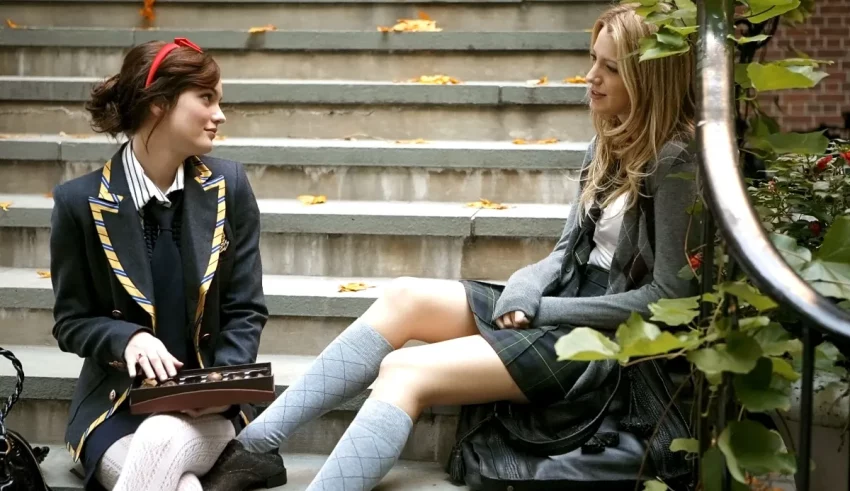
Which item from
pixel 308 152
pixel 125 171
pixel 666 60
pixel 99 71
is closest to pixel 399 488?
pixel 125 171

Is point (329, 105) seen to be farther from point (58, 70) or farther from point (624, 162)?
point (624, 162)

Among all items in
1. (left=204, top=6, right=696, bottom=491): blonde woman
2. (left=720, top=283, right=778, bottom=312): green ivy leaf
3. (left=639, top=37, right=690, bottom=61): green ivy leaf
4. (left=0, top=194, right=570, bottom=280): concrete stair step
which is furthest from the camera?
(left=0, top=194, right=570, bottom=280): concrete stair step

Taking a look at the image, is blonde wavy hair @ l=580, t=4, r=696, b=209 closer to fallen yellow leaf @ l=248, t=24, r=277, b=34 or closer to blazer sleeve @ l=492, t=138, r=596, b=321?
blazer sleeve @ l=492, t=138, r=596, b=321

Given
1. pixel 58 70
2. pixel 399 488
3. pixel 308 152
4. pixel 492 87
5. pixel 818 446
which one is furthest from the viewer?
pixel 58 70

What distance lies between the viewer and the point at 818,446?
2.33m

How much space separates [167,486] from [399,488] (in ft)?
1.99

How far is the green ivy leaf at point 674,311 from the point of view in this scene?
1.82 metres

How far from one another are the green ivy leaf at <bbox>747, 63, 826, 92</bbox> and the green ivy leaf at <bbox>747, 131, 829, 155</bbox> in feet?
0.45

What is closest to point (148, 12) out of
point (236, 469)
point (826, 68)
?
point (236, 469)

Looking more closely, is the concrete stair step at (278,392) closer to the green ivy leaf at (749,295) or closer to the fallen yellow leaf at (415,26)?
the green ivy leaf at (749,295)

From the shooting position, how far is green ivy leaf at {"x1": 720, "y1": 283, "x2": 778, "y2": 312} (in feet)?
5.61

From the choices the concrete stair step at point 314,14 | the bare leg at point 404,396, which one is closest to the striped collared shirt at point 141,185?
the bare leg at point 404,396

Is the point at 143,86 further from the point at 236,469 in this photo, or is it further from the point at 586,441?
the point at 586,441

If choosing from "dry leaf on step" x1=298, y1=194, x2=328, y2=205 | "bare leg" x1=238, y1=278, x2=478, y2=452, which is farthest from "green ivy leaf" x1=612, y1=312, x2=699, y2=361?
"dry leaf on step" x1=298, y1=194, x2=328, y2=205
